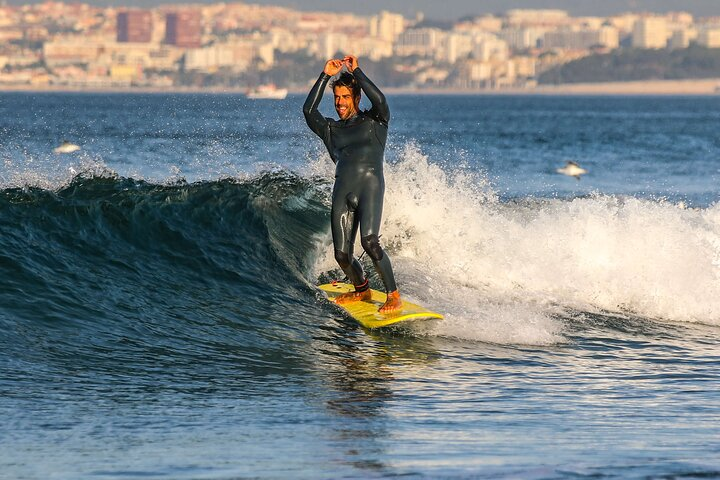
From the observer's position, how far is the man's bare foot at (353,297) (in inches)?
389

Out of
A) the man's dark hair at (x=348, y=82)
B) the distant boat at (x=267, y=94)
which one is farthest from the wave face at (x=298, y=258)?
the distant boat at (x=267, y=94)

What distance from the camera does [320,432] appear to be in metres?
6.59

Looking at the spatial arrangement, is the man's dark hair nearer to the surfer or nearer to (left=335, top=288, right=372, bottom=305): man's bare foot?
the surfer

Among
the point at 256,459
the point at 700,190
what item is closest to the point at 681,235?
the point at 256,459

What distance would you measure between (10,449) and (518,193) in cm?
1965

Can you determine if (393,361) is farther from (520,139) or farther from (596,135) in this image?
(596,135)

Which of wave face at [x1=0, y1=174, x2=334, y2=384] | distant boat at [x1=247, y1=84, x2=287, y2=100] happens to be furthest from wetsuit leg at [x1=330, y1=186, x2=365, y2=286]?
distant boat at [x1=247, y1=84, x2=287, y2=100]

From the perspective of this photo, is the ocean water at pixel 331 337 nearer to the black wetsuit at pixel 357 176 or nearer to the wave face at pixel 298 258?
the wave face at pixel 298 258

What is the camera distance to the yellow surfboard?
30.6 ft

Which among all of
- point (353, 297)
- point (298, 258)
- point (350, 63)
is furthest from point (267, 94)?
point (350, 63)

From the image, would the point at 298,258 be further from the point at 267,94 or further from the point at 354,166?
the point at 267,94

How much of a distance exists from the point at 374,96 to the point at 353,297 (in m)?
1.91

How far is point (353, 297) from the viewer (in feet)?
32.8

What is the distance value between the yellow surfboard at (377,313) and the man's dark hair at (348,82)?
1.74 metres
